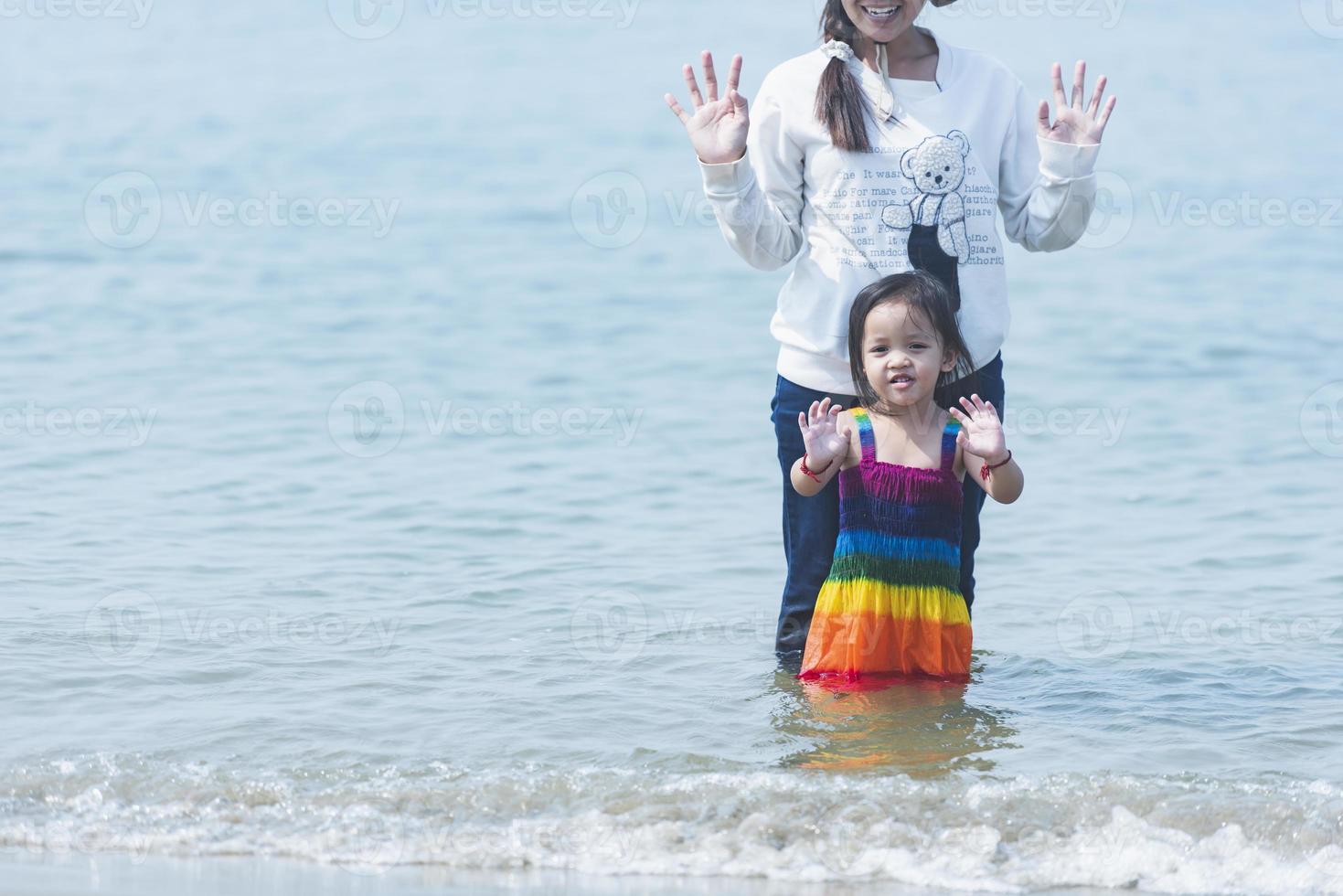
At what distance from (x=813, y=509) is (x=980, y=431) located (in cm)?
48

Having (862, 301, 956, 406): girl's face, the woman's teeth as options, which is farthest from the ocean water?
the woman's teeth

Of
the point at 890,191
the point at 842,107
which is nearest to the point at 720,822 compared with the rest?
the point at 890,191

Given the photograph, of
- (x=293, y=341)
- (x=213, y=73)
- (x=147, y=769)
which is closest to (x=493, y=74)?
(x=213, y=73)

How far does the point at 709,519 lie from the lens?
6.34 m

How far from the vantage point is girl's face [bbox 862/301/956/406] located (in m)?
3.63

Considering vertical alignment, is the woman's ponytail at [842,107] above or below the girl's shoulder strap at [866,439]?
above

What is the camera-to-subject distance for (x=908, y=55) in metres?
3.77

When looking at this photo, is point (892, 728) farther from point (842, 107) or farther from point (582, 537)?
point (582, 537)

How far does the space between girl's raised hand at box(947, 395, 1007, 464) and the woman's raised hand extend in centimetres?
75

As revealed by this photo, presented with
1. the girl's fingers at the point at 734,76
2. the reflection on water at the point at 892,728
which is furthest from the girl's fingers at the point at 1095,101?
the reflection on water at the point at 892,728

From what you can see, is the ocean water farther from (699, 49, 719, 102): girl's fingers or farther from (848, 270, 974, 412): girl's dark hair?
(699, 49, 719, 102): girl's fingers

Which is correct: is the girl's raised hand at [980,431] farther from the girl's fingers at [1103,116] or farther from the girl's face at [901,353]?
the girl's fingers at [1103,116]

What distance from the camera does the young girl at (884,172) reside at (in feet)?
12.0

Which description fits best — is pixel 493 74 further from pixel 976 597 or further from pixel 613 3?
pixel 976 597
